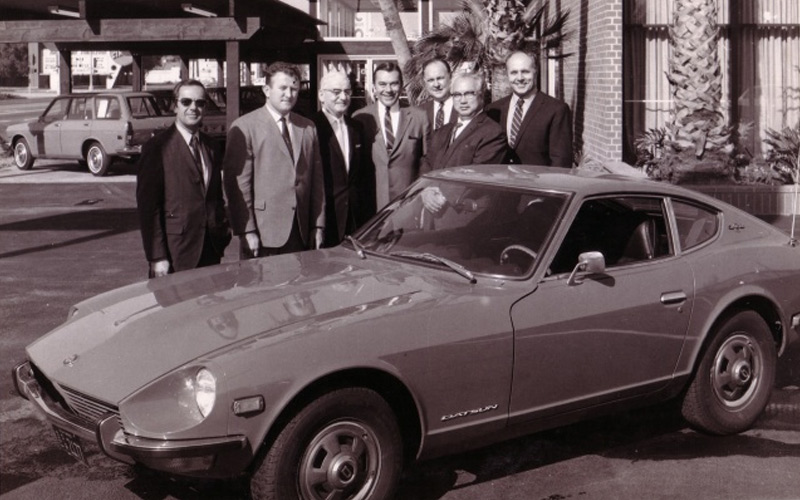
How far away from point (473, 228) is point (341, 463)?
1528 mm

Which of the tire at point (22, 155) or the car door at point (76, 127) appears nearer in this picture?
the car door at point (76, 127)

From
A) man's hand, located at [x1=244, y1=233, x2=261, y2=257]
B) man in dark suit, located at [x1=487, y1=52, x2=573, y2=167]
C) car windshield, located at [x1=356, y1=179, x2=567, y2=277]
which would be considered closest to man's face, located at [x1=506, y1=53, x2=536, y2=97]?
man in dark suit, located at [x1=487, y1=52, x2=573, y2=167]

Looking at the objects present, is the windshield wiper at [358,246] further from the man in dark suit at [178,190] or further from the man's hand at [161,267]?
the man's hand at [161,267]

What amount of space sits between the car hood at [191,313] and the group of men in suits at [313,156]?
829 mm

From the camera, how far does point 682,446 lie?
18.2ft

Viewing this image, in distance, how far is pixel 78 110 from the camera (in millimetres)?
20594

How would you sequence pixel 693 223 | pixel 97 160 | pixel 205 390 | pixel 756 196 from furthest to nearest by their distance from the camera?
pixel 97 160
pixel 756 196
pixel 693 223
pixel 205 390

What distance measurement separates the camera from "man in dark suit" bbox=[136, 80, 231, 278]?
6.15 meters

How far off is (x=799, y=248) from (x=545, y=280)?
6.35 ft

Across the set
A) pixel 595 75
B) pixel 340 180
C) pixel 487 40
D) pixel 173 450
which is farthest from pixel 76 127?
pixel 173 450

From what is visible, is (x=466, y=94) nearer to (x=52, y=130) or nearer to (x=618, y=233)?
(x=618, y=233)

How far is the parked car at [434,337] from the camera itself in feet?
13.3

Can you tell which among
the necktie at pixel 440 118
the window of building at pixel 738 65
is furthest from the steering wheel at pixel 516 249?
the window of building at pixel 738 65

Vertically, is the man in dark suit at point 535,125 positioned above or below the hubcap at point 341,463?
above
